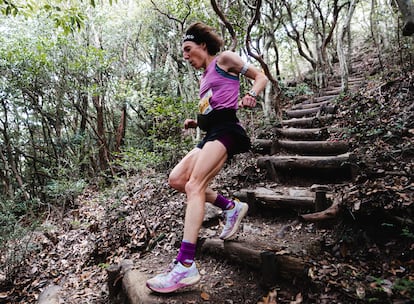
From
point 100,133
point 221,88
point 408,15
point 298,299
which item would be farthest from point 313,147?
point 100,133

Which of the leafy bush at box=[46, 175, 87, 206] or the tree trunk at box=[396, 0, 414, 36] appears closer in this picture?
the tree trunk at box=[396, 0, 414, 36]

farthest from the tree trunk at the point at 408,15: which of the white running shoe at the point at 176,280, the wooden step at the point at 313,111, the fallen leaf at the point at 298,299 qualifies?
the white running shoe at the point at 176,280

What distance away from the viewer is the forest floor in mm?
1982

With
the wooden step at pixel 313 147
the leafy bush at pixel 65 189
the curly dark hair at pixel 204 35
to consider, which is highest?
the curly dark hair at pixel 204 35

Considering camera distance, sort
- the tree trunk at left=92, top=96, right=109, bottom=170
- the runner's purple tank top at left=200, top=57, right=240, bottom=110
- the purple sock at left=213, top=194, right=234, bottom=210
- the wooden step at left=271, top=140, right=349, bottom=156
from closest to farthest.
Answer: the runner's purple tank top at left=200, top=57, right=240, bottom=110
the purple sock at left=213, top=194, right=234, bottom=210
the wooden step at left=271, top=140, right=349, bottom=156
the tree trunk at left=92, top=96, right=109, bottom=170

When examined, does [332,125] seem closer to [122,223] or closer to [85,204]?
[122,223]

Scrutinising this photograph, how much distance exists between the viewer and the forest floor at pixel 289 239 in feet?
6.50

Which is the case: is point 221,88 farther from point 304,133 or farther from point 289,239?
point 304,133

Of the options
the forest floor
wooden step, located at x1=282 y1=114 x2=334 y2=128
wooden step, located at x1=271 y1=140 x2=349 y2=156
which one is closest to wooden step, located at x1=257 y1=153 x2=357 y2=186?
the forest floor

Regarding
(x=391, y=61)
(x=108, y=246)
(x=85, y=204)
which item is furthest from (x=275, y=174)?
(x=85, y=204)

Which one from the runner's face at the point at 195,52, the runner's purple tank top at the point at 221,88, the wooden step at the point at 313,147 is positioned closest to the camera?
the runner's purple tank top at the point at 221,88

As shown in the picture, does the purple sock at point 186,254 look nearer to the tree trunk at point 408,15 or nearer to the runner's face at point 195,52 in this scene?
the runner's face at point 195,52

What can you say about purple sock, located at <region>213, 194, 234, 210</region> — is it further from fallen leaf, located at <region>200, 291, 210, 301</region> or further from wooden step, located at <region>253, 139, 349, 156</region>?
wooden step, located at <region>253, 139, 349, 156</region>

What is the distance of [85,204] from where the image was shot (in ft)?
28.5
